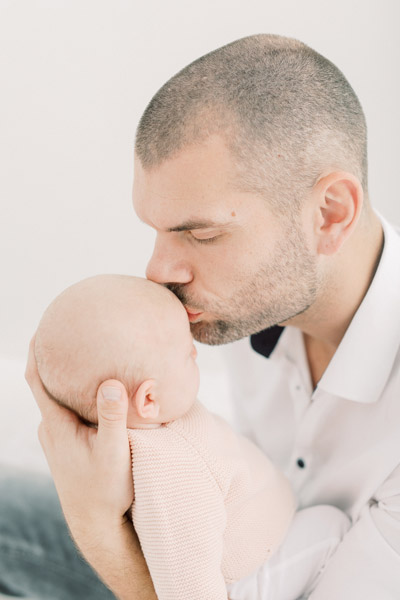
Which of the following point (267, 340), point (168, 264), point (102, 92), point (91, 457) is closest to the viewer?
point (91, 457)

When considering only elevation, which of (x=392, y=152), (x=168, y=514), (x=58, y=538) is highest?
(x=392, y=152)

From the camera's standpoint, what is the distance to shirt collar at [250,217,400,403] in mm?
1365

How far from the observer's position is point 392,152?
228 cm

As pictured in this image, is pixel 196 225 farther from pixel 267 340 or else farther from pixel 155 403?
pixel 267 340

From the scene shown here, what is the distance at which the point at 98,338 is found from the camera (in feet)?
3.47

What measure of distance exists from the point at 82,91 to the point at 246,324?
1181 millimetres

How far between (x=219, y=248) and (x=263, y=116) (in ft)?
0.90

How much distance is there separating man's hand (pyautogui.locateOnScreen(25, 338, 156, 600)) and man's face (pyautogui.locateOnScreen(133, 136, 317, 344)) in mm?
323

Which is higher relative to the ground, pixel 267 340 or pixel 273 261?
pixel 273 261

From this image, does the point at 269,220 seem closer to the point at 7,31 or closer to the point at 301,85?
the point at 301,85

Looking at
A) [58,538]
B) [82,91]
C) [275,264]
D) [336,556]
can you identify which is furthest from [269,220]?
[82,91]

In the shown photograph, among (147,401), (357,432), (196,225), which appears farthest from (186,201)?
(357,432)

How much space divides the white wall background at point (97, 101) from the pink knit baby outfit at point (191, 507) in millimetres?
801

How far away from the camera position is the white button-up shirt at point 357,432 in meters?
1.28
